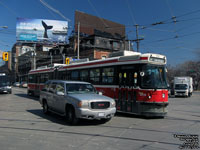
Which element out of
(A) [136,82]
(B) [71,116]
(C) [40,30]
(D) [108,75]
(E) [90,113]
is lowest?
(B) [71,116]

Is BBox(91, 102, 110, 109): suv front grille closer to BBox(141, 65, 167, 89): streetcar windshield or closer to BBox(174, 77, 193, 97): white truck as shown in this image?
BBox(141, 65, 167, 89): streetcar windshield

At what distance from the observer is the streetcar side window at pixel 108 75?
12.1 meters

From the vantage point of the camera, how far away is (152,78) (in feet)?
34.6

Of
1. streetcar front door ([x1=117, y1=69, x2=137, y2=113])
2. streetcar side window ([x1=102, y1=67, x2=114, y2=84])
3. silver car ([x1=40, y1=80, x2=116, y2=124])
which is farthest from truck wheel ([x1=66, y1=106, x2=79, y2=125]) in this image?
streetcar side window ([x1=102, y1=67, x2=114, y2=84])

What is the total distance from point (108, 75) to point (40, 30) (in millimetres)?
49304

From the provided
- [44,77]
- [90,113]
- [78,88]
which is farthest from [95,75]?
[44,77]

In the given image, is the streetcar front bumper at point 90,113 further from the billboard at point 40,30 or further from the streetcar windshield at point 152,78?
the billboard at point 40,30

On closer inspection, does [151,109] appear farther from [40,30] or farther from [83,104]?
[40,30]

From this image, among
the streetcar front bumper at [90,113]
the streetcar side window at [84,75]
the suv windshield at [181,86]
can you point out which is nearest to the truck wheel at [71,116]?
the streetcar front bumper at [90,113]

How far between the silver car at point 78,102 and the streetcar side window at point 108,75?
2340 millimetres

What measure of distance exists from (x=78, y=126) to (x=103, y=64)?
5.28 meters

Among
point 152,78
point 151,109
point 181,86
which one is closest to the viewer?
point 151,109

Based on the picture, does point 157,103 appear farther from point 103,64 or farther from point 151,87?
point 103,64

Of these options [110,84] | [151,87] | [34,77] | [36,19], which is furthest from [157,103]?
[36,19]
